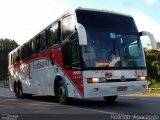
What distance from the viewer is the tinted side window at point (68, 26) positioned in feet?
47.6

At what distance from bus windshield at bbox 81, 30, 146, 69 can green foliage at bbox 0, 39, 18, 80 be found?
88.2 meters

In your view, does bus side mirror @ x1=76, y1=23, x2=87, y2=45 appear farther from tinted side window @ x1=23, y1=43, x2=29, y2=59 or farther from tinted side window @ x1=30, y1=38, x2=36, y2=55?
tinted side window @ x1=23, y1=43, x2=29, y2=59

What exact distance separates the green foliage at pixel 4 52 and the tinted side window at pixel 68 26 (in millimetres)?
86882

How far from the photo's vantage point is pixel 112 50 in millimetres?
14109

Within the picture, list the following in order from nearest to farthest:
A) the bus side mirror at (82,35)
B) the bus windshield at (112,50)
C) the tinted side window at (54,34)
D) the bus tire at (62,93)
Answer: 1. the bus side mirror at (82,35)
2. the bus windshield at (112,50)
3. the bus tire at (62,93)
4. the tinted side window at (54,34)

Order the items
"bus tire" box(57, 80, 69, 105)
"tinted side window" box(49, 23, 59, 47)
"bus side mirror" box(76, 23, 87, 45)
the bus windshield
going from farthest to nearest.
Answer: "tinted side window" box(49, 23, 59, 47), "bus tire" box(57, 80, 69, 105), the bus windshield, "bus side mirror" box(76, 23, 87, 45)

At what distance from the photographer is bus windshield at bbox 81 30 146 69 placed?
13.7 m

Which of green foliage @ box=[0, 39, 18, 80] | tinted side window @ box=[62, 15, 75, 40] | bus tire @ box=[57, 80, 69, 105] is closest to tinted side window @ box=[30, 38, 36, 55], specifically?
bus tire @ box=[57, 80, 69, 105]

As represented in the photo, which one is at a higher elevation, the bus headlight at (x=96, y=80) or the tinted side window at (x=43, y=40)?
the tinted side window at (x=43, y=40)

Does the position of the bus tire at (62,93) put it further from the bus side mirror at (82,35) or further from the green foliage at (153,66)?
the green foliage at (153,66)

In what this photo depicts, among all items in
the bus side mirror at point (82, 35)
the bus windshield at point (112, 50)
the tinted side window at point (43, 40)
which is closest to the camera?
the bus side mirror at point (82, 35)

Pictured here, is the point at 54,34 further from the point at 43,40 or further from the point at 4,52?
the point at 4,52

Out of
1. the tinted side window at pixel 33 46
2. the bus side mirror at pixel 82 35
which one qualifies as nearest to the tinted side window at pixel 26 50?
the tinted side window at pixel 33 46

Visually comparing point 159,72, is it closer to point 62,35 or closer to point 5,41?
point 62,35
